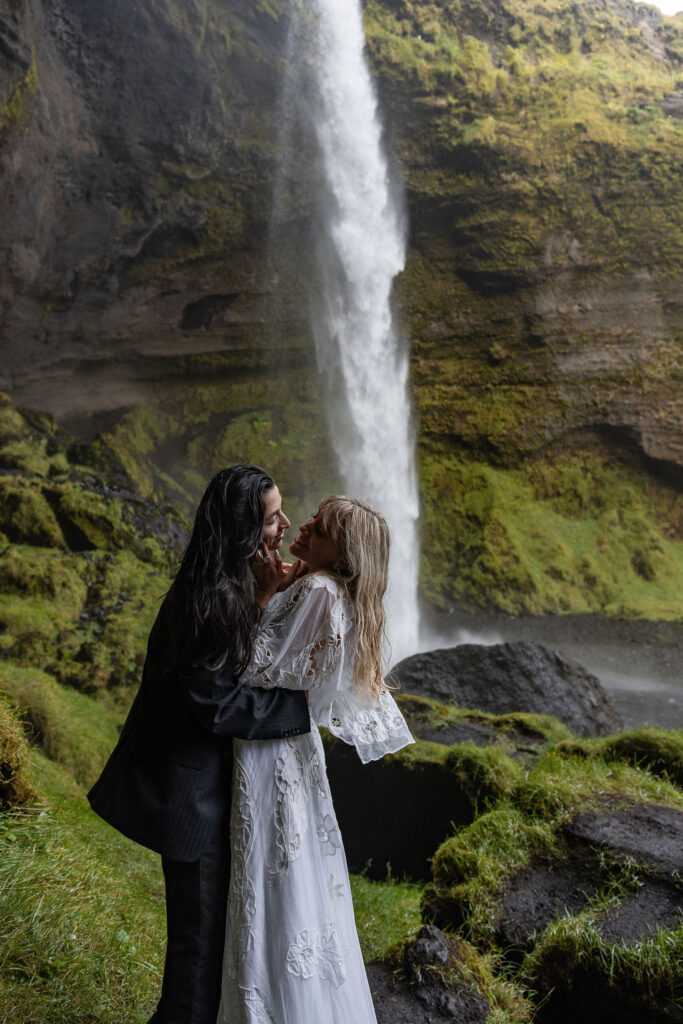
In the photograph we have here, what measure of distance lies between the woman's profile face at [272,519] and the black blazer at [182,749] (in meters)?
0.38

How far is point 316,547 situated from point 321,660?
15.8 inches

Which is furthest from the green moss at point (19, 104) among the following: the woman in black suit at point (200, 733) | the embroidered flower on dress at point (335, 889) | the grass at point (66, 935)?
the embroidered flower on dress at point (335, 889)

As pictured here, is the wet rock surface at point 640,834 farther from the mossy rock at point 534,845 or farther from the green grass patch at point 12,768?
the green grass patch at point 12,768

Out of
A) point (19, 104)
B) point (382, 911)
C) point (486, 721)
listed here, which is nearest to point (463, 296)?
point (19, 104)

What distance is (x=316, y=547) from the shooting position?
2338mm

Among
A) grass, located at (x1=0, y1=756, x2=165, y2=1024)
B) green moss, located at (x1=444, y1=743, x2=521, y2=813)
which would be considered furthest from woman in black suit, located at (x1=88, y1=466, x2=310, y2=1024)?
green moss, located at (x1=444, y1=743, x2=521, y2=813)

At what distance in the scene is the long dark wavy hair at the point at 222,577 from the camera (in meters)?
2.07

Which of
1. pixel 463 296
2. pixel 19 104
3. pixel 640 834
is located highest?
pixel 463 296

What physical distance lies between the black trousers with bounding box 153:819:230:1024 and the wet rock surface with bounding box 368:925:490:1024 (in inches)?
43.1

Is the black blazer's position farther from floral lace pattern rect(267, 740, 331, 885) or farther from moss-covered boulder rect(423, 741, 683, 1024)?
moss-covered boulder rect(423, 741, 683, 1024)

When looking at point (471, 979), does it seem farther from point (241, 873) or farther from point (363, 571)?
point (363, 571)

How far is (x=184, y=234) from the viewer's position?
15.5m

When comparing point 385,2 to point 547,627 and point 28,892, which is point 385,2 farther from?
point 28,892

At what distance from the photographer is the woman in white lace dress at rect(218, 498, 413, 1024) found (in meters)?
2.04
